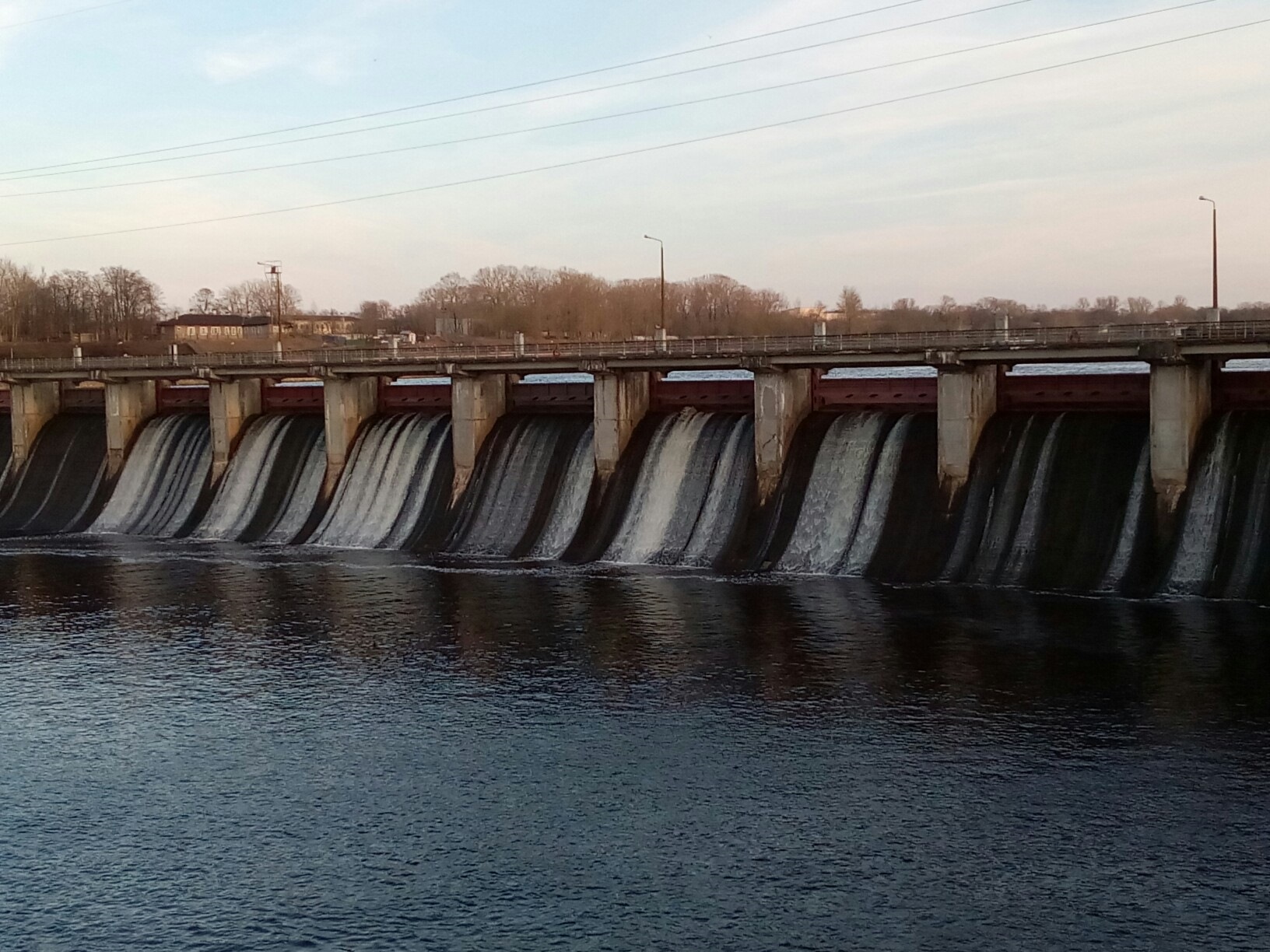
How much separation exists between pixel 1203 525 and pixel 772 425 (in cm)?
Answer: 1704

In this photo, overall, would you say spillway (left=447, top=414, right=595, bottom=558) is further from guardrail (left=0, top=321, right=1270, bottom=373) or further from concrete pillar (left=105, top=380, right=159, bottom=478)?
concrete pillar (left=105, top=380, right=159, bottom=478)

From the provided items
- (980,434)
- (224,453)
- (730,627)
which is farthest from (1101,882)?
(224,453)

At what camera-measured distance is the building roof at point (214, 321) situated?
611 ft

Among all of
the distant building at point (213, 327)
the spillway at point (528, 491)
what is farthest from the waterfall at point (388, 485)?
the distant building at point (213, 327)

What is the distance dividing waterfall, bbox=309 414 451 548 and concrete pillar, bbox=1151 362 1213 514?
3066 centimetres

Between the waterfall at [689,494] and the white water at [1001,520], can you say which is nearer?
the white water at [1001,520]

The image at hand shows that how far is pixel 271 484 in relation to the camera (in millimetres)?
66250

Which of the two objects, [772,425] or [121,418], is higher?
[121,418]

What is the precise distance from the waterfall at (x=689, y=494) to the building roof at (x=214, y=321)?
14345 cm

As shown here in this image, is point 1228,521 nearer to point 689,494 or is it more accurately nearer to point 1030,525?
point 1030,525

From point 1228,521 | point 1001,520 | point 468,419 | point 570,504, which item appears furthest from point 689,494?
point 1228,521

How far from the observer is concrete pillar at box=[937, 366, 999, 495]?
49.7m

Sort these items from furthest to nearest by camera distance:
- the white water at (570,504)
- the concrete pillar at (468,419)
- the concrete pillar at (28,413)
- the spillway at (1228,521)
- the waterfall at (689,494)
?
1. the concrete pillar at (28,413)
2. the concrete pillar at (468,419)
3. the white water at (570,504)
4. the waterfall at (689,494)
5. the spillway at (1228,521)

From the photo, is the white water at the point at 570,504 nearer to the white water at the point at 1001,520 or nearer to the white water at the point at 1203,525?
the white water at the point at 1001,520
